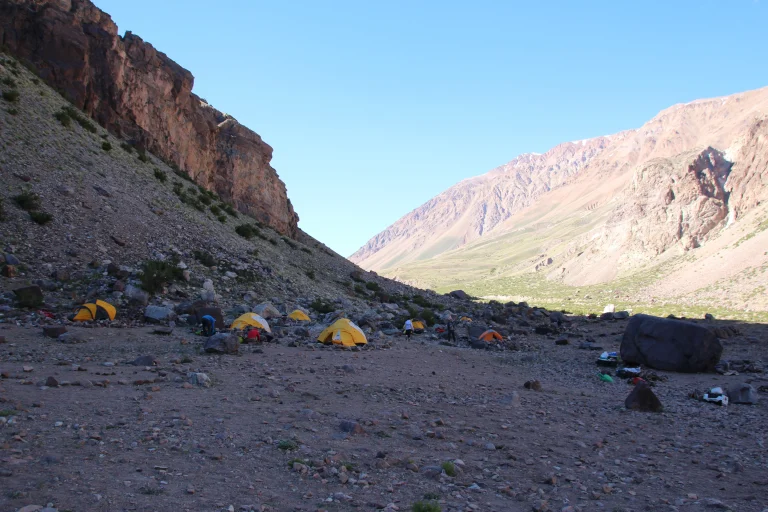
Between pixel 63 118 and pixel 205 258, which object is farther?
pixel 63 118

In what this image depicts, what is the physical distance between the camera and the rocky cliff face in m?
33.0

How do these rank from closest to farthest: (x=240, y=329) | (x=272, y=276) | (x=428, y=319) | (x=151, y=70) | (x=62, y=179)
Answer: (x=240, y=329), (x=62, y=179), (x=272, y=276), (x=428, y=319), (x=151, y=70)

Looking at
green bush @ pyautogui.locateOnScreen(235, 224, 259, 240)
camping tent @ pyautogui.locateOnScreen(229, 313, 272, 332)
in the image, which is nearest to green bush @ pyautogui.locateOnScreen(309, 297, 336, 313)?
camping tent @ pyautogui.locateOnScreen(229, 313, 272, 332)

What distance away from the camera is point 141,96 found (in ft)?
130

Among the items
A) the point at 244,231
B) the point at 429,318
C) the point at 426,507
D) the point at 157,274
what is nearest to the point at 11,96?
the point at 157,274

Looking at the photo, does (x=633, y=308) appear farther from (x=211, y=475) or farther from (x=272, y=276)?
(x=211, y=475)

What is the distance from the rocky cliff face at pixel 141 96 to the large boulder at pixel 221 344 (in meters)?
25.5

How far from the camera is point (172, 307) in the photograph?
19.8 metres

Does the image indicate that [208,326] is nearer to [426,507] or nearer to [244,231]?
[426,507]

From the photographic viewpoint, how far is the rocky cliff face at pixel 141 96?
33.0 m

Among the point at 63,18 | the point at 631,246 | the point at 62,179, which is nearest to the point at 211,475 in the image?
the point at 62,179

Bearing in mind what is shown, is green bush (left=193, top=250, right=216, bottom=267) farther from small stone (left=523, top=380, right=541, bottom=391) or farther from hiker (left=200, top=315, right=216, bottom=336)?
small stone (left=523, top=380, right=541, bottom=391)

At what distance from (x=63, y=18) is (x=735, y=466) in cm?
4012

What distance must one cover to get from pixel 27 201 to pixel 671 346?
82.0 feet
